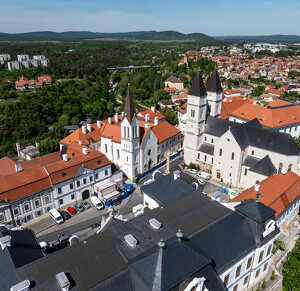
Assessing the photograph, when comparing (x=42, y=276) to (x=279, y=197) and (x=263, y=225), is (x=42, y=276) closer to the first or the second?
(x=263, y=225)

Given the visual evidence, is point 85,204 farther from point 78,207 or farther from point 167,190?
point 167,190

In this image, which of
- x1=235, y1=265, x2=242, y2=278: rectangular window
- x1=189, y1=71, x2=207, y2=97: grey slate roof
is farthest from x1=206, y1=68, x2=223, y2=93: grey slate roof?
x1=235, y1=265, x2=242, y2=278: rectangular window

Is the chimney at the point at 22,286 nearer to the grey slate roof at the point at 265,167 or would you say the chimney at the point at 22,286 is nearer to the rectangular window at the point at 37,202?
the rectangular window at the point at 37,202

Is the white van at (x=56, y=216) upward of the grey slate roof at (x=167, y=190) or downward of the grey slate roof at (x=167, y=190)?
downward

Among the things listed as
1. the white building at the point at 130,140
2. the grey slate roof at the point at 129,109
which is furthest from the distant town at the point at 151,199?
the grey slate roof at the point at 129,109

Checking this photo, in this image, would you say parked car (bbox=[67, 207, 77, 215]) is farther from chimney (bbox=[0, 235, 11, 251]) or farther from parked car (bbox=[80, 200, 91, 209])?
chimney (bbox=[0, 235, 11, 251])

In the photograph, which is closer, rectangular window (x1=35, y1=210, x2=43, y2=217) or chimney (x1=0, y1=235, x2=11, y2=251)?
chimney (x1=0, y1=235, x2=11, y2=251)
